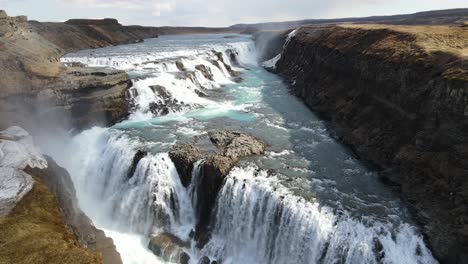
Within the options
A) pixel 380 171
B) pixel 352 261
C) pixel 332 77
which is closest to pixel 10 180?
pixel 352 261

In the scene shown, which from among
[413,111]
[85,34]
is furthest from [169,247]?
[85,34]

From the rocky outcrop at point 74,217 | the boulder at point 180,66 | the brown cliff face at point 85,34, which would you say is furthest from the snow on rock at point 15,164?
the brown cliff face at point 85,34

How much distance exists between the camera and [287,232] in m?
16.9

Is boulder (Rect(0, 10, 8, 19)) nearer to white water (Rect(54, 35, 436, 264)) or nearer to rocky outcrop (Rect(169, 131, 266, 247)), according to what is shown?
white water (Rect(54, 35, 436, 264))

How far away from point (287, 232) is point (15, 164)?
13188mm

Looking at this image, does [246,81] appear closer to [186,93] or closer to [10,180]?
[186,93]

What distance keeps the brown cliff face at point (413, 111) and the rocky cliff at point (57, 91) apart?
16212mm

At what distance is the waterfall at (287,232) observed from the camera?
49.6ft

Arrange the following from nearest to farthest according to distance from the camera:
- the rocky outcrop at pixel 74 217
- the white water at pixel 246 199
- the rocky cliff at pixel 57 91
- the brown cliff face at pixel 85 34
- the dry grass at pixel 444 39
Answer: the white water at pixel 246 199
the rocky outcrop at pixel 74 217
the dry grass at pixel 444 39
the rocky cliff at pixel 57 91
the brown cliff face at pixel 85 34

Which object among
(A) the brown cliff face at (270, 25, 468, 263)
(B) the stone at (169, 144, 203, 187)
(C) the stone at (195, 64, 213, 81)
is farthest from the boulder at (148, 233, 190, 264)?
(C) the stone at (195, 64, 213, 81)

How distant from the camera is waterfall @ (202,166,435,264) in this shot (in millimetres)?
15109

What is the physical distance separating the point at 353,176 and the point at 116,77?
20319 millimetres

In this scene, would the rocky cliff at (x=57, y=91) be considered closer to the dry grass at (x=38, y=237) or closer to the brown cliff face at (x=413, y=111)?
the dry grass at (x=38, y=237)

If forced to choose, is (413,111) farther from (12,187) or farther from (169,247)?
(12,187)
